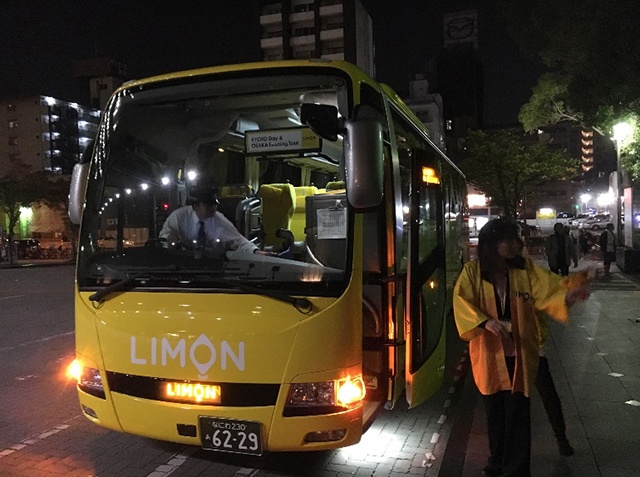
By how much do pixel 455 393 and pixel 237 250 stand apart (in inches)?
157

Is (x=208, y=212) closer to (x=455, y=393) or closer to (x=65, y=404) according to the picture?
(x=65, y=404)

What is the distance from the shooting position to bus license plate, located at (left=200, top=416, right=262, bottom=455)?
3623 millimetres

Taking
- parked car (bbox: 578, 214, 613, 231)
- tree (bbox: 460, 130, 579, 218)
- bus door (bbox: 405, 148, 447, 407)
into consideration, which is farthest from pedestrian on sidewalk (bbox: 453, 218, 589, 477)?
parked car (bbox: 578, 214, 613, 231)

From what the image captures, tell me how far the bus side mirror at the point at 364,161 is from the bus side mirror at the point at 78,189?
2.33 m

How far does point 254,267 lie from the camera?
3.88 m

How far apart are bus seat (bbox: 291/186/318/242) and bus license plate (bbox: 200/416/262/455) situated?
5.10 feet

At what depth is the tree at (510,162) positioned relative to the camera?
3262 centimetres

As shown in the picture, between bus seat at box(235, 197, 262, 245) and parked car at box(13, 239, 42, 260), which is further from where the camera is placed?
parked car at box(13, 239, 42, 260)

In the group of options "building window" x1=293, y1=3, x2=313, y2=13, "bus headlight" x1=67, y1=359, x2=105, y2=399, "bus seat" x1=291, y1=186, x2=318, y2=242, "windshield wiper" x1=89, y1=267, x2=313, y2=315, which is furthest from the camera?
"building window" x1=293, y1=3, x2=313, y2=13

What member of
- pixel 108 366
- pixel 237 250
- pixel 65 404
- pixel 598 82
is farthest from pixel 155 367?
pixel 598 82

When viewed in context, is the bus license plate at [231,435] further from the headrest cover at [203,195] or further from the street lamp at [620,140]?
the street lamp at [620,140]

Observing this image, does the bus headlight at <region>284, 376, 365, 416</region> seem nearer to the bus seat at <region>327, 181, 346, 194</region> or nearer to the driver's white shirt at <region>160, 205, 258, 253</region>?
the driver's white shirt at <region>160, 205, 258, 253</region>

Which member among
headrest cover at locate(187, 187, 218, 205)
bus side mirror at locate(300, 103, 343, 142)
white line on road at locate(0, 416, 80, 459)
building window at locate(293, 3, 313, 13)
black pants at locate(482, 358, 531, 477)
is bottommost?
white line on road at locate(0, 416, 80, 459)

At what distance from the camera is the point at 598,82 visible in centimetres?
1234
